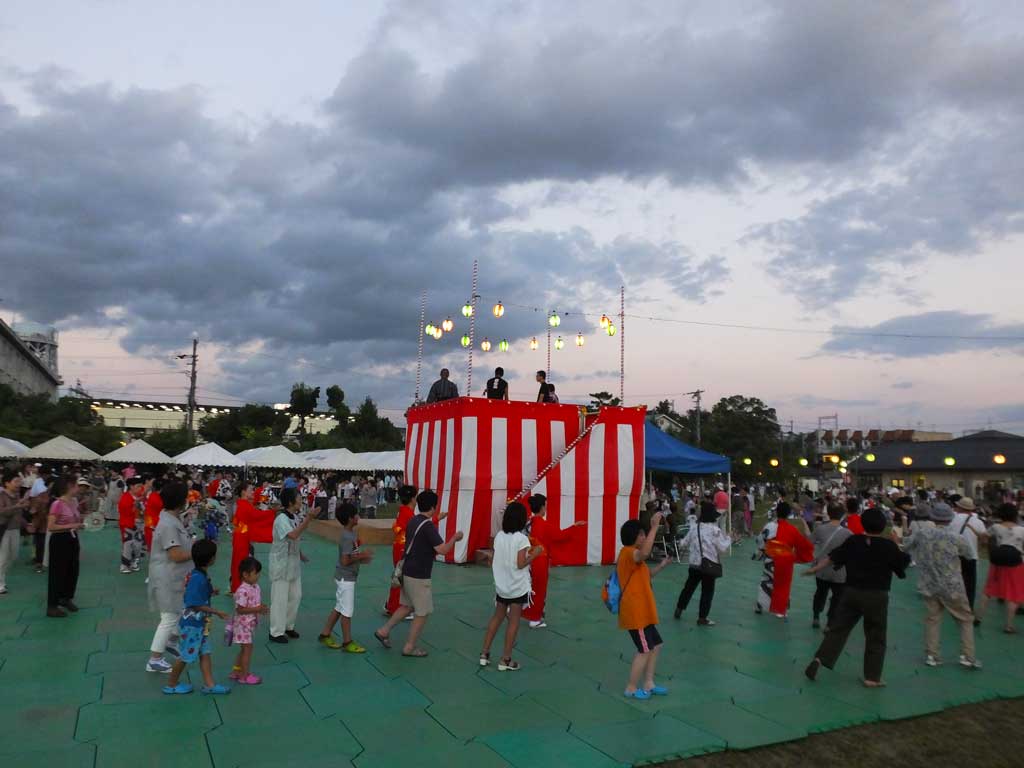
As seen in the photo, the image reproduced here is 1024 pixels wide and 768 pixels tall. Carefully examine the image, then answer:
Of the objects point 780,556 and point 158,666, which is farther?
point 780,556

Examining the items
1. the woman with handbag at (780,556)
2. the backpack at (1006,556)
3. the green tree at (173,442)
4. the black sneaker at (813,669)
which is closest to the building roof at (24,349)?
the green tree at (173,442)

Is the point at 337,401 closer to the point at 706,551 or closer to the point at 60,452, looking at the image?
the point at 60,452

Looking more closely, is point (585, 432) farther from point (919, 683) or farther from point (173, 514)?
point (173, 514)

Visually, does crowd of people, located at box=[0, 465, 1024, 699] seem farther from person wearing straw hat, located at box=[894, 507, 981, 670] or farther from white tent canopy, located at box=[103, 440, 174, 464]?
white tent canopy, located at box=[103, 440, 174, 464]

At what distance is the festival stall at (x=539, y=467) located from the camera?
12.6 metres

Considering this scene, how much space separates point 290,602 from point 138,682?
164 cm

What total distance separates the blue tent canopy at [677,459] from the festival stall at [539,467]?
982 mm

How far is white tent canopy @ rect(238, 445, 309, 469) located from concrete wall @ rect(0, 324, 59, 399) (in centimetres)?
3418

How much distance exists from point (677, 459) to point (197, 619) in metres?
11.2

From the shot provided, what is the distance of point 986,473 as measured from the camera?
39.7 m

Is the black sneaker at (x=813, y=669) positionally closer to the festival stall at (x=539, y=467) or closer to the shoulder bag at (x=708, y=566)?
the shoulder bag at (x=708, y=566)

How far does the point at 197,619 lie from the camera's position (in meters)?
5.04

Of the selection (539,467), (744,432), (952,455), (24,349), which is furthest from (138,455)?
(24,349)

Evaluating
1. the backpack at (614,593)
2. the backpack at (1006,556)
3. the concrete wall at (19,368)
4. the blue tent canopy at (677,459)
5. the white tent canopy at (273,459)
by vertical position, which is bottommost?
the white tent canopy at (273,459)
